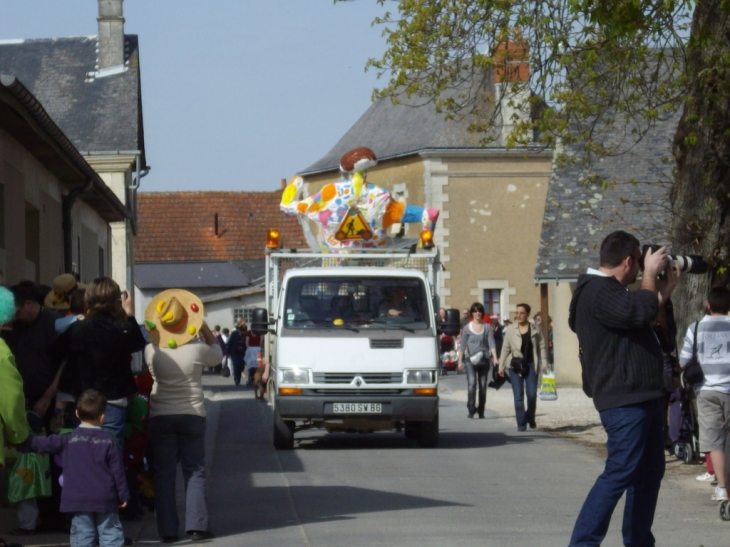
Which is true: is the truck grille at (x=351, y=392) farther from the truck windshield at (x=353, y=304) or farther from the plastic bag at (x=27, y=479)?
the plastic bag at (x=27, y=479)

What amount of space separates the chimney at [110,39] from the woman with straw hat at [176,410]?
103ft

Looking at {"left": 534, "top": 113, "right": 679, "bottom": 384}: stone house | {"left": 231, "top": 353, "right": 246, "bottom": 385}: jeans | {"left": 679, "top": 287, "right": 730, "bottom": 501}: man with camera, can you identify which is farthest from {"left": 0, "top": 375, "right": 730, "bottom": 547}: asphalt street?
{"left": 231, "top": 353, "right": 246, "bottom": 385}: jeans

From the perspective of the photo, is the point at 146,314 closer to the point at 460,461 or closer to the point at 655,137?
the point at 460,461

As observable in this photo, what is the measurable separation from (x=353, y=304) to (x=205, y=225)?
188 ft

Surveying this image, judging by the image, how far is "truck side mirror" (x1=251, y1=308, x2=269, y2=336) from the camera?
582 inches

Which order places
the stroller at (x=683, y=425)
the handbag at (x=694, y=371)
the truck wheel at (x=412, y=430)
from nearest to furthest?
1. the handbag at (x=694, y=371)
2. the stroller at (x=683, y=425)
3. the truck wheel at (x=412, y=430)

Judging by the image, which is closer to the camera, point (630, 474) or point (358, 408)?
point (630, 474)

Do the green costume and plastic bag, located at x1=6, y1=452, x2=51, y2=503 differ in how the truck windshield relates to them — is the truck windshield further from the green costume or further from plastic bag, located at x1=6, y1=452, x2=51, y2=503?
the green costume

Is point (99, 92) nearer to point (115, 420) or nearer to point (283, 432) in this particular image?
point (283, 432)

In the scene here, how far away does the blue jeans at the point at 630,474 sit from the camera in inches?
272

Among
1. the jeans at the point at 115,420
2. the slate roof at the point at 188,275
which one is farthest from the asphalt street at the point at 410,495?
the slate roof at the point at 188,275

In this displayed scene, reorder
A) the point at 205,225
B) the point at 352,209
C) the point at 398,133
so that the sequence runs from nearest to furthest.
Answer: the point at 352,209, the point at 398,133, the point at 205,225

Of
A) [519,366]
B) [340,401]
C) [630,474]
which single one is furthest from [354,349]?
[630,474]

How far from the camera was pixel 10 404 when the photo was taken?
7082mm
